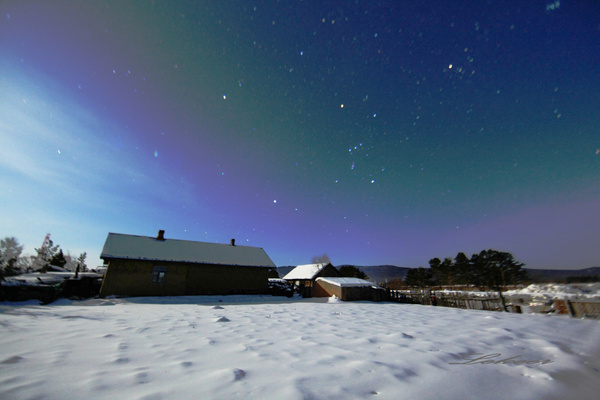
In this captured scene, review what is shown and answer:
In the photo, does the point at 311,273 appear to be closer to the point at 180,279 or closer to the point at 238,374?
the point at 180,279

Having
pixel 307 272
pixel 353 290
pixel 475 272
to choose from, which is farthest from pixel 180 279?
pixel 475 272

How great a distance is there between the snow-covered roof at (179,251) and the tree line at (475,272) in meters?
42.2

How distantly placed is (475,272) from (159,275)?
5924cm

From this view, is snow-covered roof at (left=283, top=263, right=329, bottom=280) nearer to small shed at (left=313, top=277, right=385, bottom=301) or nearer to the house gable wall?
the house gable wall

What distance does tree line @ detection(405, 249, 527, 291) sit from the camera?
142 feet

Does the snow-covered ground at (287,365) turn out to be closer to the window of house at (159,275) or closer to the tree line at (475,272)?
the window of house at (159,275)

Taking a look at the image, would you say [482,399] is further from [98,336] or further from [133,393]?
[98,336]

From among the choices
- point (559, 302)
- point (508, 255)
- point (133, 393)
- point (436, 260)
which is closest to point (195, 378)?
point (133, 393)

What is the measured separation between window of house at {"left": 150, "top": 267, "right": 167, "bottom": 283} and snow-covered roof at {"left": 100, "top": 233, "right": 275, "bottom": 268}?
95 cm

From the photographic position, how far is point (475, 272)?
48594 mm

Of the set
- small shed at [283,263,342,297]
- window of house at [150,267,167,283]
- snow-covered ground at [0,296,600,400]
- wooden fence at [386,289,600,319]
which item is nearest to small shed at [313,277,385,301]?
wooden fence at [386,289,600,319]

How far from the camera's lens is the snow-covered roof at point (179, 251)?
19844 millimetres

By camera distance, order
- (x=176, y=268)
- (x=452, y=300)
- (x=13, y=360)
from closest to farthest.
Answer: (x=13, y=360), (x=452, y=300), (x=176, y=268)

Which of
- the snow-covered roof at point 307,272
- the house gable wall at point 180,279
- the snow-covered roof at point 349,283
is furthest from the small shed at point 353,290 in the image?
the snow-covered roof at point 307,272
